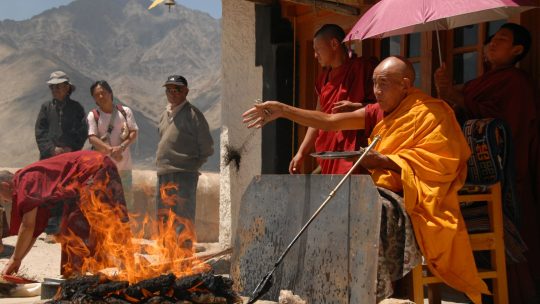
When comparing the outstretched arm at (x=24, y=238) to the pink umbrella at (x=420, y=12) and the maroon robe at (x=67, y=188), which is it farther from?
the pink umbrella at (x=420, y=12)

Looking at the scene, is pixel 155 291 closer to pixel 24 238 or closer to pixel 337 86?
pixel 337 86

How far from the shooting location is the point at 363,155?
437 cm

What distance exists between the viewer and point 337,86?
5781 millimetres

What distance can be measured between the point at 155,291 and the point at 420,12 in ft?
6.96

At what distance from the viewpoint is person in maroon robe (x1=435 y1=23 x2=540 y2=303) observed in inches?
204

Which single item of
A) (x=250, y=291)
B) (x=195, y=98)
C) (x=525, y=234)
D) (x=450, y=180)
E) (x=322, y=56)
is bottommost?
(x=250, y=291)

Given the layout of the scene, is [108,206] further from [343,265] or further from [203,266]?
[343,265]

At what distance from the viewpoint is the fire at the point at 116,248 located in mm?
5293

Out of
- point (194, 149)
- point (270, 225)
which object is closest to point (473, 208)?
point (270, 225)

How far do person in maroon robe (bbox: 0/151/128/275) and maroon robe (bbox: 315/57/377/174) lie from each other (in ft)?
6.24

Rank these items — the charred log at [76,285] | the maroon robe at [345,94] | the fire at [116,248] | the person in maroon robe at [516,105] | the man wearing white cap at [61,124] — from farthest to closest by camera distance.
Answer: the man wearing white cap at [61,124] < the maroon robe at [345,94] < the fire at [116,248] < the person in maroon robe at [516,105] < the charred log at [76,285]

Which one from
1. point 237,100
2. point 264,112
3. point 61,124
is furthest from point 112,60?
point 264,112

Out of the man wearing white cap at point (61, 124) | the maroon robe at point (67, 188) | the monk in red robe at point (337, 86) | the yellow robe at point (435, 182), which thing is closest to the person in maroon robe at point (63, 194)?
the maroon robe at point (67, 188)

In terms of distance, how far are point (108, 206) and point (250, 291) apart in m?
1.98
